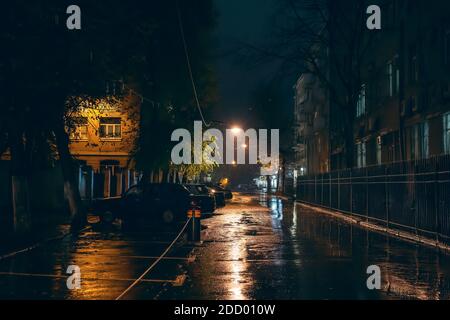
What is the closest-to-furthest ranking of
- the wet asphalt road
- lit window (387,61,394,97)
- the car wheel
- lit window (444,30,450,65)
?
the wet asphalt road < the car wheel < lit window (444,30,450,65) < lit window (387,61,394,97)

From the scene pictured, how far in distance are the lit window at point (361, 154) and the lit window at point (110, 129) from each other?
20.4 meters

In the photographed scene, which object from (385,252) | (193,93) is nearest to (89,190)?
(193,93)

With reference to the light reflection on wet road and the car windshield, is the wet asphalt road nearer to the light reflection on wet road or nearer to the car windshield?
the light reflection on wet road

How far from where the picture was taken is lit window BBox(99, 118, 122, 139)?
2203 inches

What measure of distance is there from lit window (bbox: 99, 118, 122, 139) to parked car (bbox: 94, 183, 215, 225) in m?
29.5

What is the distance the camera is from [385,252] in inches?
643

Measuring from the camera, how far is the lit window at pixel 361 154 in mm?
43500

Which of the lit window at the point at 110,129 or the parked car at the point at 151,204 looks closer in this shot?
the parked car at the point at 151,204

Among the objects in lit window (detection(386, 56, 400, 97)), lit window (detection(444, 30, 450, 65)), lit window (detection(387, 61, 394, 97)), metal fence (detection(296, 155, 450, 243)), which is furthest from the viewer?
lit window (detection(387, 61, 394, 97))

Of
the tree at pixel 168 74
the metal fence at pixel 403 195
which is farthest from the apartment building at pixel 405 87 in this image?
the tree at pixel 168 74

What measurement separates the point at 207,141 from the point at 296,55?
35.5ft

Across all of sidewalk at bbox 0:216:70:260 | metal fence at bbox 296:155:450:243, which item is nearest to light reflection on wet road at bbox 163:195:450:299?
metal fence at bbox 296:155:450:243

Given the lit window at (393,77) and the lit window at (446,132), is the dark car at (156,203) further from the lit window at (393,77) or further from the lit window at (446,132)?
the lit window at (393,77)
